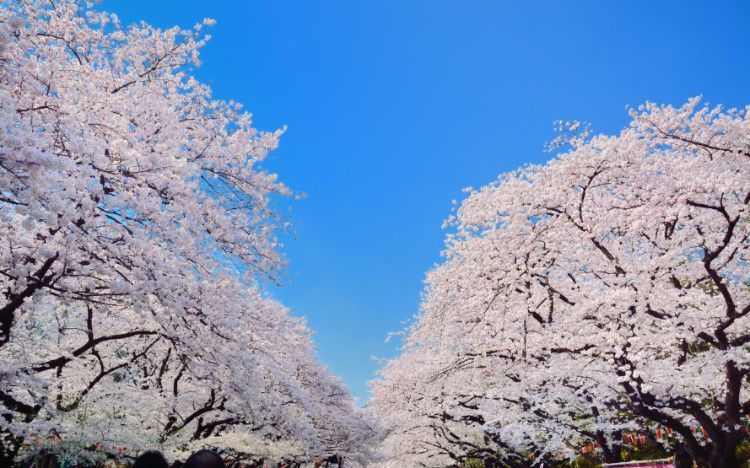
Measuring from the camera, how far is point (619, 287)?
991 centimetres

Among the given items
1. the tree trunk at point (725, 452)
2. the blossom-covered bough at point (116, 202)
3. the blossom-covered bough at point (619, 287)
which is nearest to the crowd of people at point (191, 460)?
the blossom-covered bough at point (116, 202)

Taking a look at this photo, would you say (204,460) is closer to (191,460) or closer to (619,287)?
(191,460)

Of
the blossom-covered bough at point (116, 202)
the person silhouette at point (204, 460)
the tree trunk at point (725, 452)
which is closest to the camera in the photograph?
the person silhouette at point (204, 460)

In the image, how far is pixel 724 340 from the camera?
909 centimetres

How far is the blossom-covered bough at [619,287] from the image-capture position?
30.6 feet

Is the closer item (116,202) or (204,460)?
(204,460)

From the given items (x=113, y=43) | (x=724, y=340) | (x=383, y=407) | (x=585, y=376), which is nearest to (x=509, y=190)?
(x=585, y=376)

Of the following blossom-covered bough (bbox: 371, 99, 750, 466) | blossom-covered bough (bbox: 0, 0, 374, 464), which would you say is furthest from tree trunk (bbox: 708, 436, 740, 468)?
blossom-covered bough (bbox: 0, 0, 374, 464)

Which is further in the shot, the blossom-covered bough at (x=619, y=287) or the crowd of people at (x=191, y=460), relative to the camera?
the blossom-covered bough at (x=619, y=287)

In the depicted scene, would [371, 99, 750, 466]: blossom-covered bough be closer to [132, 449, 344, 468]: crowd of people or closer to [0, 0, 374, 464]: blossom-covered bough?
[0, 0, 374, 464]: blossom-covered bough

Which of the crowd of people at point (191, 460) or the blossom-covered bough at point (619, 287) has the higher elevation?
the blossom-covered bough at point (619, 287)

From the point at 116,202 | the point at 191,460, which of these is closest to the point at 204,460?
the point at 191,460

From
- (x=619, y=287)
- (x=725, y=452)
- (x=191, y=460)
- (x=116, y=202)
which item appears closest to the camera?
(x=191, y=460)

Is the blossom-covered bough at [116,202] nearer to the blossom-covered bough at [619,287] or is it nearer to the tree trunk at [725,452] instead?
the blossom-covered bough at [619,287]
